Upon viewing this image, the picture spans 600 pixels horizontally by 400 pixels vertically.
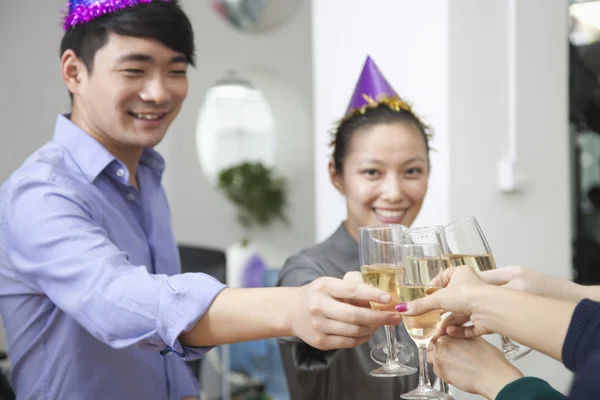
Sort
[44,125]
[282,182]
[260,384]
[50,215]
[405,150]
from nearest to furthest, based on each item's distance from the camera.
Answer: [50,215], [405,150], [44,125], [260,384], [282,182]

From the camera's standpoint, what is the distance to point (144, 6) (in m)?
1.62

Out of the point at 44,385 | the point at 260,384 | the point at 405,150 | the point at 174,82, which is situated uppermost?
the point at 174,82

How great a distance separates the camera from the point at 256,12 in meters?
4.72

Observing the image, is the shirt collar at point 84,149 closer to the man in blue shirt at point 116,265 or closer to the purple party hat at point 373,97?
the man in blue shirt at point 116,265

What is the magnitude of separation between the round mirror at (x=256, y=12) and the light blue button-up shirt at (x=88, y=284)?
120 inches

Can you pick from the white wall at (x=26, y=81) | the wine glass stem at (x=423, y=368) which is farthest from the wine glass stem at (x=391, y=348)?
the white wall at (x=26, y=81)

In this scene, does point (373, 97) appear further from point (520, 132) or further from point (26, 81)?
point (26, 81)

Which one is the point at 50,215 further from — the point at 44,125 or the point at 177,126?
the point at 177,126

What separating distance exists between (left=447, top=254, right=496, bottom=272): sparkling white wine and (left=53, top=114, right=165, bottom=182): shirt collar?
796 millimetres

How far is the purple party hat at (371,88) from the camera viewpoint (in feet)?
6.96

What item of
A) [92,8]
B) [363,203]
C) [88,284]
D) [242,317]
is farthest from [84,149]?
[363,203]

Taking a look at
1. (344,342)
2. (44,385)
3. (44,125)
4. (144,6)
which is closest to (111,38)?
(144,6)

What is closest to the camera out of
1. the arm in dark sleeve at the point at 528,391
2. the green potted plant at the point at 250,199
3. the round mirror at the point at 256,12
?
the arm in dark sleeve at the point at 528,391

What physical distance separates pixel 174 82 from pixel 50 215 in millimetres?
462
